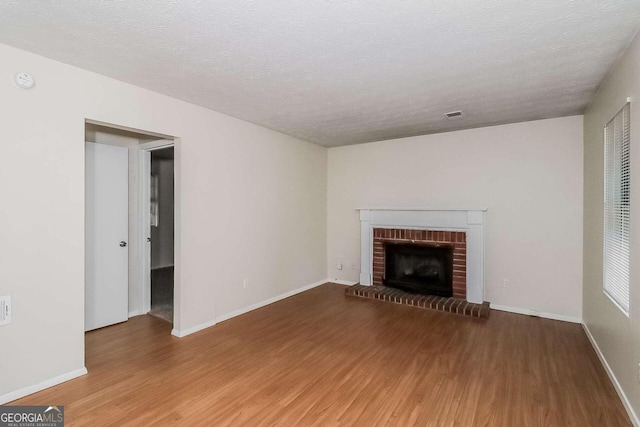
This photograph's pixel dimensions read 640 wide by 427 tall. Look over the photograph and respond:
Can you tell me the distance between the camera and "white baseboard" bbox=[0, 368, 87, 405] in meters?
2.24

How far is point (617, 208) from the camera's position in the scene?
2541 millimetres

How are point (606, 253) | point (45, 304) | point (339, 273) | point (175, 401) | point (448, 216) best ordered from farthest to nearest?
point (339, 273), point (448, 216), point (606, 253), point (45, 304), point (175, 401)

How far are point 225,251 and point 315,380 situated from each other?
201 cm

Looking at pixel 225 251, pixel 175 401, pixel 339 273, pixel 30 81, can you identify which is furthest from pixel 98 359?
pixel 339 273

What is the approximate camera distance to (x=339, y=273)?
5.85 m

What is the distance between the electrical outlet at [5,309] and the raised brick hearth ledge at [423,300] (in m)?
3.96

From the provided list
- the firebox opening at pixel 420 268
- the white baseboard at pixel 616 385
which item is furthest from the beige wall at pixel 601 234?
the firebox opening at pixel 420 268

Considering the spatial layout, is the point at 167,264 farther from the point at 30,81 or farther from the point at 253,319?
the point at 30,81

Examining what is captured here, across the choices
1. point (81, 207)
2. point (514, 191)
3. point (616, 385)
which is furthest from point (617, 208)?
point (81, 207)

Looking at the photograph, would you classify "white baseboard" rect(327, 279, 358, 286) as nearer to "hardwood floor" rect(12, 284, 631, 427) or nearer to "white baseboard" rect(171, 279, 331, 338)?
"white baseboard" rect(171, 279, 331, 338)

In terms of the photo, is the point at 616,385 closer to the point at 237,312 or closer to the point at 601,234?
the point at 601,234

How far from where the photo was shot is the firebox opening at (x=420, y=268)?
469cm

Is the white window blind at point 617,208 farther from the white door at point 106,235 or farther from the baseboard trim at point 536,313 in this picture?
the white door at point 106,235

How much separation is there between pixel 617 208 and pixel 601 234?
0.51 m
